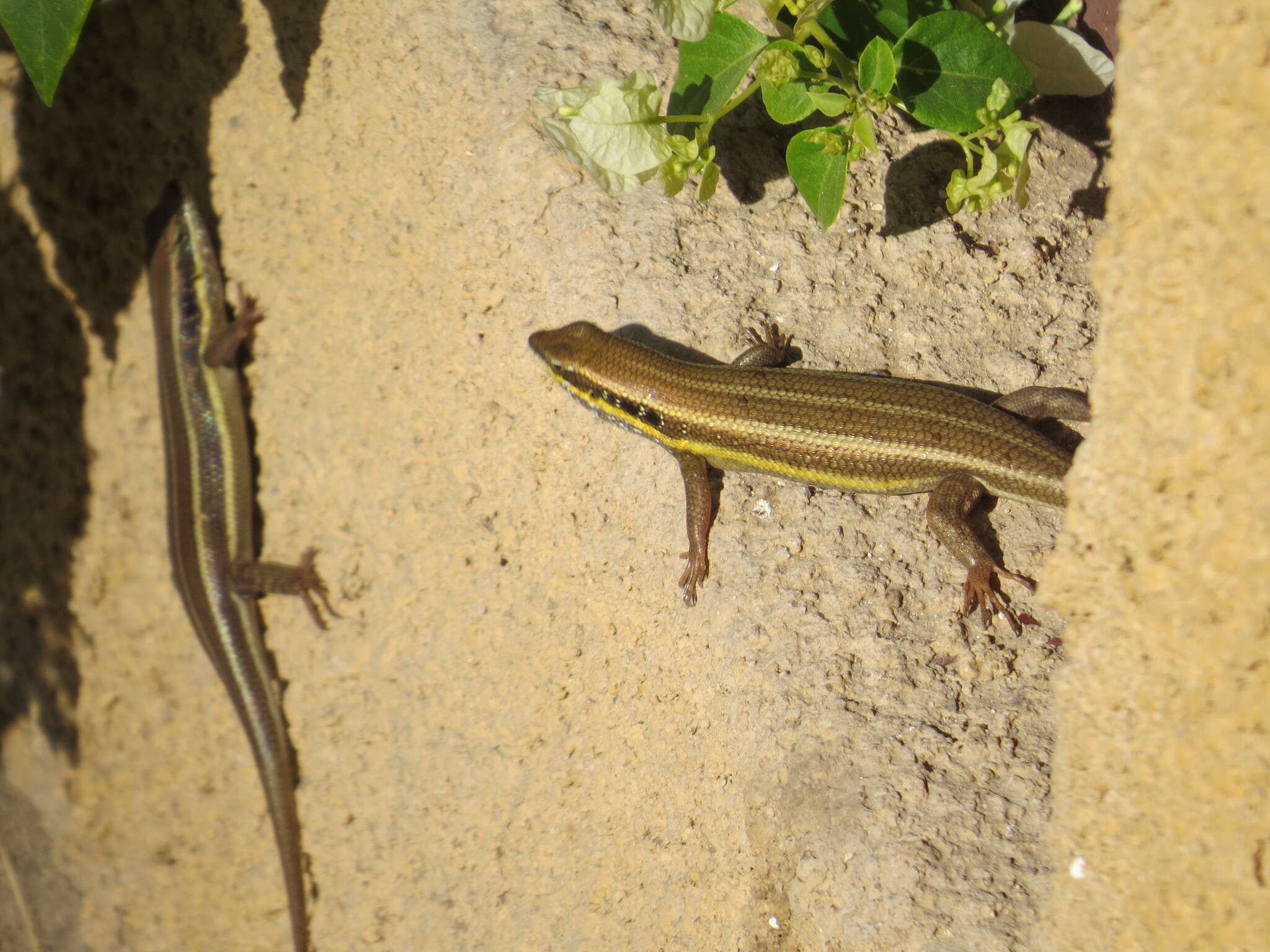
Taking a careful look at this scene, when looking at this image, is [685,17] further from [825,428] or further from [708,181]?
[825,428]

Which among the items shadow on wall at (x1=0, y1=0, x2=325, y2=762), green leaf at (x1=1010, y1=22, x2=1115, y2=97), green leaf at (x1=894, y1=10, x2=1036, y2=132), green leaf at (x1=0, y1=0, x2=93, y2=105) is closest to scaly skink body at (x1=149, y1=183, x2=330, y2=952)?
shadow on wall at (x1=0, y1=0, x2=325, y2=762)

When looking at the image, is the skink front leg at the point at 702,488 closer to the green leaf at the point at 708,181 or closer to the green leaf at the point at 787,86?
the green leaf at the point at 708,181

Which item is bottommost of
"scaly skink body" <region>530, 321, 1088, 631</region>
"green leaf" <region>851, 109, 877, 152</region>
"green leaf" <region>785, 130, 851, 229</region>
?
"scaly skink body" <region>530, 321, 1088, 631</region>

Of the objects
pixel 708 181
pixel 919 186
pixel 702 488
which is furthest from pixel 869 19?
pixel 702 488

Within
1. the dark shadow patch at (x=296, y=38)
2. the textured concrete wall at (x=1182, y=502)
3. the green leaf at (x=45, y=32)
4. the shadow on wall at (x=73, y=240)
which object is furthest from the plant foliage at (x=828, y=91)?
the shadow on wall at (x=73, y=240)

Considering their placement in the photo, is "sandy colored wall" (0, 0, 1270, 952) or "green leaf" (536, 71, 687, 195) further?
"green leaf" (536, 71, 687, 195)

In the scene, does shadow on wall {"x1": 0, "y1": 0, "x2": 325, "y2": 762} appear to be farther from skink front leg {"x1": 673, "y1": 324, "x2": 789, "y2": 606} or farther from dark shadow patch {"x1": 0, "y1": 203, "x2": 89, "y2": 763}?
skink front leg {"x1": 673, "y1": 324, "x2": 789, "y2": 606}

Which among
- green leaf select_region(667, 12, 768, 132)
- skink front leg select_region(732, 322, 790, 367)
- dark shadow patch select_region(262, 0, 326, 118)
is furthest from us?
dark shadow patch select_region(262, 0, 326, 118)
